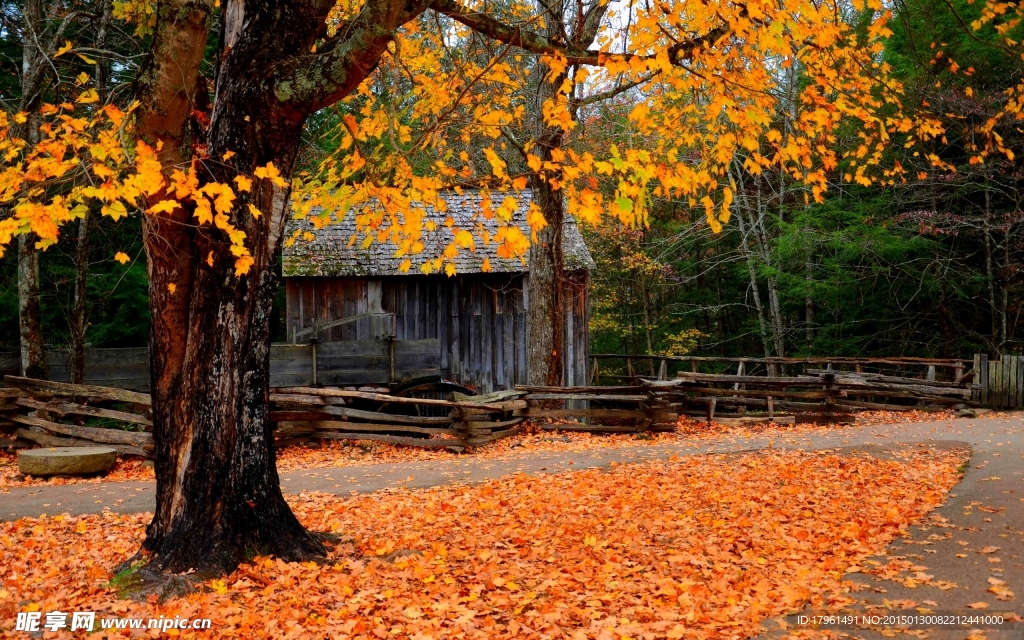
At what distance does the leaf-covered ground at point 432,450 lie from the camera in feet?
40.1

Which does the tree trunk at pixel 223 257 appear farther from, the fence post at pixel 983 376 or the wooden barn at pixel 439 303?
the fence post at pixel 983 376

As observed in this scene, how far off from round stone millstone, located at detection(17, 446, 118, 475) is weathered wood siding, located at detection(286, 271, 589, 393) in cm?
538

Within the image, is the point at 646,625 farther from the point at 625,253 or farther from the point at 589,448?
the point at 625,253

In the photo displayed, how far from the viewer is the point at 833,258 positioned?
23031 mm

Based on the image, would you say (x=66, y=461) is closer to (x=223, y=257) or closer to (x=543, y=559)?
(x=223, y=257)

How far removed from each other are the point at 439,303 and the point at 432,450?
3.85 metres

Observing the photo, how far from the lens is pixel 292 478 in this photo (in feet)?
37.0

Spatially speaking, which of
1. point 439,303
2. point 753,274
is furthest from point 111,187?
point 753,274

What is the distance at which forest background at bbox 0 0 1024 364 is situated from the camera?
17859mm

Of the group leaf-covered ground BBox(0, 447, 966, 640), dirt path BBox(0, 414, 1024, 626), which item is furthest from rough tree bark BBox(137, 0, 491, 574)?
dirt path BBox(0, 414, 1024, 626)

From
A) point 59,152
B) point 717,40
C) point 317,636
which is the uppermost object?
point 717,40

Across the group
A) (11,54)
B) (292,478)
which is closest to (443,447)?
(292,478)

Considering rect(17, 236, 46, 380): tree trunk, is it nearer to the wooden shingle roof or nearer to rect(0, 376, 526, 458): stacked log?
rect(0, 376, 526, 458): stacked log

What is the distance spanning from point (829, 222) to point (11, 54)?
2067cm
